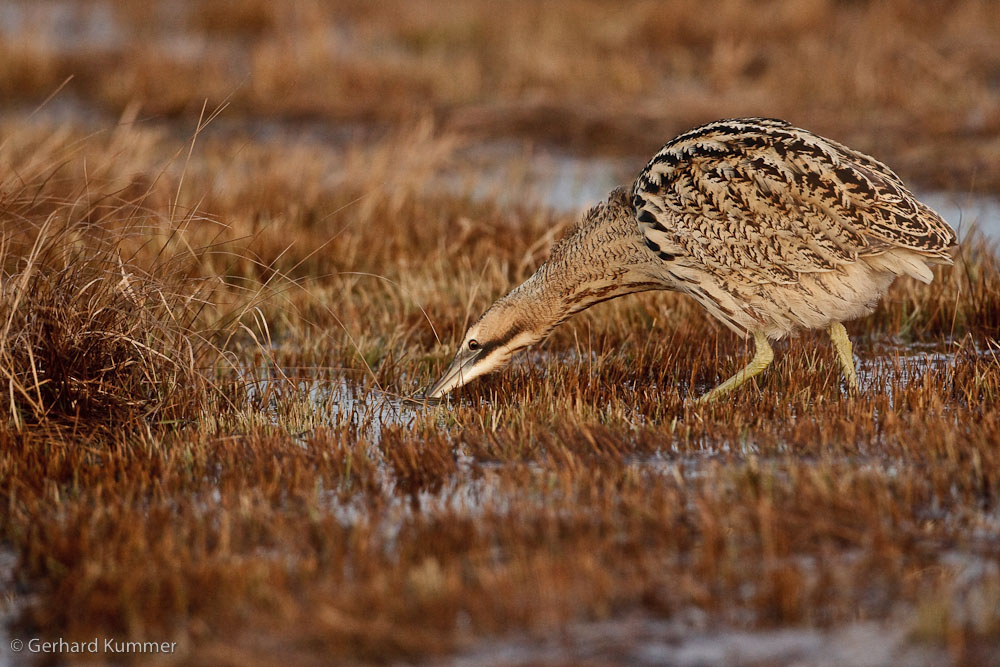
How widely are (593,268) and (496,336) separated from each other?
0.51m

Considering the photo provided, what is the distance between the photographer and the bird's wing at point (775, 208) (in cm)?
457

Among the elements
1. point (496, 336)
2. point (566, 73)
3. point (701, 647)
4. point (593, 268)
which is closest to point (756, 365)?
point (593, 268)

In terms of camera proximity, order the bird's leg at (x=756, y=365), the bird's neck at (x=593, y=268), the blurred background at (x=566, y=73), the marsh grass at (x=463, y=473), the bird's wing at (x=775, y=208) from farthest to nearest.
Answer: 1. the blurred background at (x=566, y=73)
2. the bird's neck at (x=593, y=268)
3. the bird's leg at (x=756, y=365)
4. the bird's wing at (x=775, y=208)
5. the marsh grass at (x=463, y=473)

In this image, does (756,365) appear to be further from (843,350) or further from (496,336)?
(496,336)

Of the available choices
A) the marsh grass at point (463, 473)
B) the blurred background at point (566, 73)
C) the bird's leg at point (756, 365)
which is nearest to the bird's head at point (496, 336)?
the marsh grass at point (463, 473)

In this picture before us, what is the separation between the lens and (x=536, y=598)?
319 cm

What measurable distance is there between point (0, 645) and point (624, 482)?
1.91 metres

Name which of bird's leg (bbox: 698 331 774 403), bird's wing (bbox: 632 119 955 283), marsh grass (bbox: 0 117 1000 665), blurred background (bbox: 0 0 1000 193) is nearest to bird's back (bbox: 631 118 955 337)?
bird's wing (bbox: 632 119 955 283)

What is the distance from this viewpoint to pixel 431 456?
437cm

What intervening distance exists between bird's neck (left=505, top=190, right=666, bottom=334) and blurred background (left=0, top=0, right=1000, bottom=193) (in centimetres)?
474

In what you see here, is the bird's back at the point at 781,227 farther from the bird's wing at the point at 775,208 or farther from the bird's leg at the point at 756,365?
the bird's leg at the point at 756,365

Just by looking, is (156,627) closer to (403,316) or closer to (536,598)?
(536,598)

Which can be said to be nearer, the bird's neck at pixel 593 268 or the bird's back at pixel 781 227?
the bird's back at pixel 781 227

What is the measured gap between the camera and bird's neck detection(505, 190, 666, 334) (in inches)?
201
